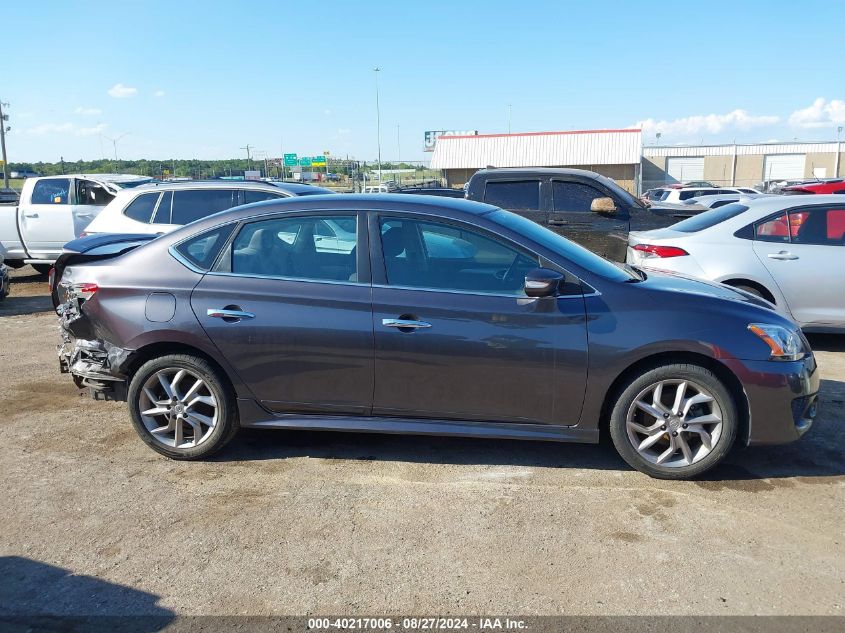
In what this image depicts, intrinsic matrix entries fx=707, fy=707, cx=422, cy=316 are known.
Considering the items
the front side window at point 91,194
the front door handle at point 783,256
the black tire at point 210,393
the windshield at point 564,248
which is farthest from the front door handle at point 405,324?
the front side window at point 91,194

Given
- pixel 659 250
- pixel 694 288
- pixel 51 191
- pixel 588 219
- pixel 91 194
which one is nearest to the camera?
pixel 694 288

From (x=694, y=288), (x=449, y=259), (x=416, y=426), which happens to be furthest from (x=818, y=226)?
(x=416, y=426)

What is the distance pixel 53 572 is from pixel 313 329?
1880 mm

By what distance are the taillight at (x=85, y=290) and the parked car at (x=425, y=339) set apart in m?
0.01

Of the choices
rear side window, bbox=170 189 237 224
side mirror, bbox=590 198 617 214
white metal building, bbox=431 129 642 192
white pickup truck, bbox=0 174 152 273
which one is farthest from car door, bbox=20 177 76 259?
white metal building, bbox=431 129 642 192

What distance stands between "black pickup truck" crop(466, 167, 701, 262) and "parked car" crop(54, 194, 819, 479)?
15.8 ft

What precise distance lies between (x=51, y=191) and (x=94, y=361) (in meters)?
9.75

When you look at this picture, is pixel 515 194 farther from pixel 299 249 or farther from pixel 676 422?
pixel 676 422

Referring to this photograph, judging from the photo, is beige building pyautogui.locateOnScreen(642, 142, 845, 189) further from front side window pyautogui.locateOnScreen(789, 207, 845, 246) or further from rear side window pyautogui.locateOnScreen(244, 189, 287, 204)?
rear side window pyautogui.locateOnScreen(244, 189, 287, 204)

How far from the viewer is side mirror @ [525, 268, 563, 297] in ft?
13.6

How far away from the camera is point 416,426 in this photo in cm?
441

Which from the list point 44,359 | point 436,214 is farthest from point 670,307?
point 44,359

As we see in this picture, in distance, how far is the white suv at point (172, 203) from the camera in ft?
29.3

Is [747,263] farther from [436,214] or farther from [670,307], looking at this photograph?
[436,214]
